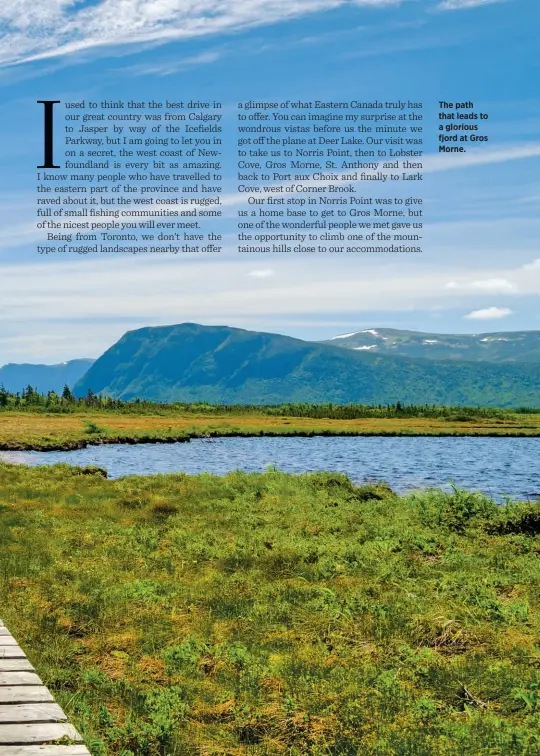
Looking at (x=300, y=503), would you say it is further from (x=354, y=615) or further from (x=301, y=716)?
(x=301, y=716)

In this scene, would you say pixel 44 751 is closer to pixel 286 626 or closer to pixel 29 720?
pixel 29 720

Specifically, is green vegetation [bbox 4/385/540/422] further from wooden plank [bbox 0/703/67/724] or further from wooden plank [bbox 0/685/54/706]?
wooden plank [bbox 0/703/67/724]

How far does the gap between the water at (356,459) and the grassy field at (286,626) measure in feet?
60.9

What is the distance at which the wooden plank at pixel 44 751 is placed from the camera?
6477 mm

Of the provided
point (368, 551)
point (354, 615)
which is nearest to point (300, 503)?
point (368, 551)

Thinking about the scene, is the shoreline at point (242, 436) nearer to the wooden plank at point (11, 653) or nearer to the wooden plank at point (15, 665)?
the wooden plank at point (11, 653)

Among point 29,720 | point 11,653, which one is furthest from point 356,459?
point 29,720

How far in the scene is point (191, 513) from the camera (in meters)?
25.7

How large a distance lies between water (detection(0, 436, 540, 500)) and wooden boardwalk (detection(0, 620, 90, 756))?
102 ft

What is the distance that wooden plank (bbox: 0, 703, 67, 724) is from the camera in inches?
285

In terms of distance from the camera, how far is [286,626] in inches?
514

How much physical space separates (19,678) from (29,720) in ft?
4.76

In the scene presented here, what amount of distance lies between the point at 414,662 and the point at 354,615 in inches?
93.2

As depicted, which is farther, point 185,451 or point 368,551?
point 185,451
